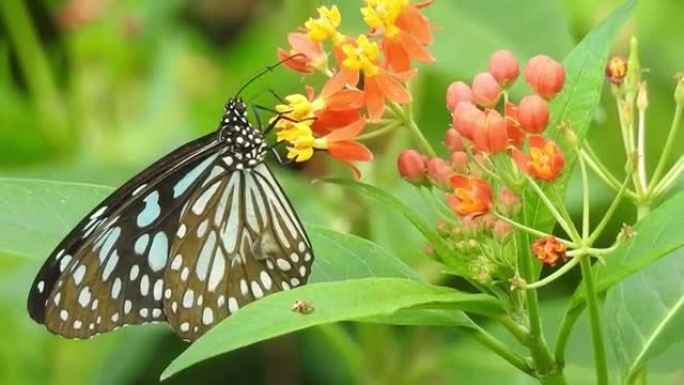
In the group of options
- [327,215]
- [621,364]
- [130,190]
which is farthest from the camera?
[327,215]

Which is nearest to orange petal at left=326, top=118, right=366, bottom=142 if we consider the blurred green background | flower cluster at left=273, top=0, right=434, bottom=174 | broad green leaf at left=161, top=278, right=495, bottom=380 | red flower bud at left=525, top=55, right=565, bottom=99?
flower cluster at left=273, top=0, right=434, bottom=174

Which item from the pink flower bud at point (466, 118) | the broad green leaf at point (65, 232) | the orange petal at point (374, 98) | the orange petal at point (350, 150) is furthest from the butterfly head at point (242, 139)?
the pink flower bud at point (466, 118)

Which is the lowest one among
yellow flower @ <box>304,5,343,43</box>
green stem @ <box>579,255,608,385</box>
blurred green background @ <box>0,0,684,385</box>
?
green stem @ <box>579,255,608,385</box>

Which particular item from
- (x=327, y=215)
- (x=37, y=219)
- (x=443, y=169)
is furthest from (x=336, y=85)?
(x=327, y=215)

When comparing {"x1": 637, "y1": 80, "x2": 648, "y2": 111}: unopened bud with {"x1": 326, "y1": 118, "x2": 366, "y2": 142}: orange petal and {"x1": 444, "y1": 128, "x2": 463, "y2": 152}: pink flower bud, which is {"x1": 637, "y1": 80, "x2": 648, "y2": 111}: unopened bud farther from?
{"x1": 326, "y1": 118, "x2": 366, "y2": 142}: orange petal

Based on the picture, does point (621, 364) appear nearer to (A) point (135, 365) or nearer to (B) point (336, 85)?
(B) point (336, 85)

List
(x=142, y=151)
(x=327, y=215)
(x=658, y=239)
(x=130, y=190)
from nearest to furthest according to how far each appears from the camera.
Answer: (x=658, y=239), (x=130, y=190), (x=327, y=215), (x=142, y=151)

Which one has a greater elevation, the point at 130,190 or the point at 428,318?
the point at 130,190
